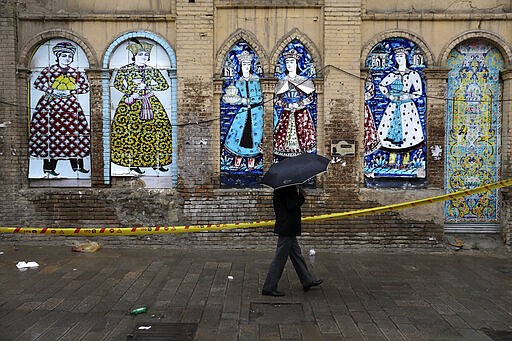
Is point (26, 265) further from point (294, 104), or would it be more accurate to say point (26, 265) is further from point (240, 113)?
point (294, 104)

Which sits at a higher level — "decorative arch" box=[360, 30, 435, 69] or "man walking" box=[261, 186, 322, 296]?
"decorative arch" box=[360, 30, 435, 69]

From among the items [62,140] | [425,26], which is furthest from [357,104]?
[62,140]

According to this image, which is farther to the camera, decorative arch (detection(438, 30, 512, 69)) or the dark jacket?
decorative arch (detection(438, 30, 512, 69))

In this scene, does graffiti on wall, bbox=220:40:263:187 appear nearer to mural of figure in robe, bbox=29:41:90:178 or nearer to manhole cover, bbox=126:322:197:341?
mural of figure in robe, bbox=29:41:90:178

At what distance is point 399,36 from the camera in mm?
9281

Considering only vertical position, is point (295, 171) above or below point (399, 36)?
below

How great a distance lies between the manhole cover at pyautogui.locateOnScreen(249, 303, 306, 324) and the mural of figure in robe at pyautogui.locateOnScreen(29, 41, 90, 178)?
5.22 m

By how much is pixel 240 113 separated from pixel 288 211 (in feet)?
11.6

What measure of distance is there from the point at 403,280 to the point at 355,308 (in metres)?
1.62

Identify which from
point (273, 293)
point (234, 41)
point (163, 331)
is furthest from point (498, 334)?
point (234, 41)

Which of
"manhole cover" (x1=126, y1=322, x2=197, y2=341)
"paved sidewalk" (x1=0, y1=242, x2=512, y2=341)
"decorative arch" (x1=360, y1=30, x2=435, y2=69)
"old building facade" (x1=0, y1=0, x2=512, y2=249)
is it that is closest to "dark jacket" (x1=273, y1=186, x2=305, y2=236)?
"paved sidewalk" (x1=0, y1=242, x2=512, y2=341)

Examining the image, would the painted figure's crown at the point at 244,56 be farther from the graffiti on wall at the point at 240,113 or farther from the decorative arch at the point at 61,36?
the decorative arch at the point at 61,36

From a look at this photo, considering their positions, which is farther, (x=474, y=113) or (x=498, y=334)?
(x=474, y=113)

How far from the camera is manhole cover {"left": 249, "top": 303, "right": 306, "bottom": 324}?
551 cm
